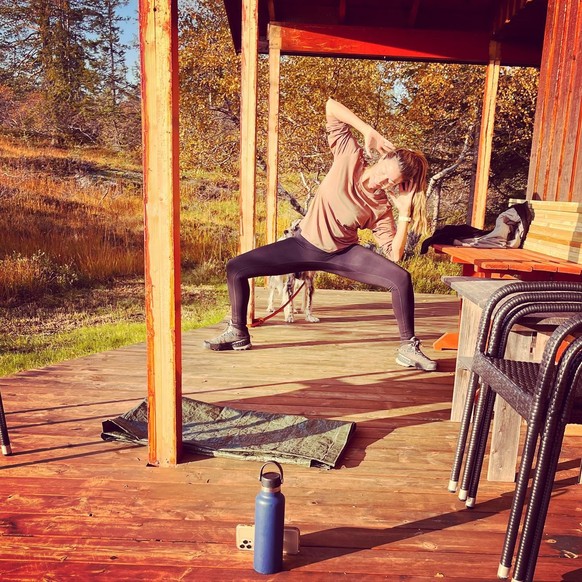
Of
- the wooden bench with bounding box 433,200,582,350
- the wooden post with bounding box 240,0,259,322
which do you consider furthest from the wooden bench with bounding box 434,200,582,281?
the wooden post with bounding box 240,0,259,322

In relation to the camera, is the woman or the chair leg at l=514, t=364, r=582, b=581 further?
the woman

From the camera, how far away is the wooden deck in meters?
1.64

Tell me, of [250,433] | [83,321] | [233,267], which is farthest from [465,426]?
[83,321]

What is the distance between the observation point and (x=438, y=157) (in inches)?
470

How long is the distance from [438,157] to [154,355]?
10803mm

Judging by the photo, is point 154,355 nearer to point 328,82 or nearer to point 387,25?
point 387,25

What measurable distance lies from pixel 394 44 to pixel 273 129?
164 centimetres

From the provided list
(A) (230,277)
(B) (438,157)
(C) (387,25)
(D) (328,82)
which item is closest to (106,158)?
(D) (328,82)

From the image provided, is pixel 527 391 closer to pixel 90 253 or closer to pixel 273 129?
pixel 273 129

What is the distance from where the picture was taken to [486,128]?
559cm

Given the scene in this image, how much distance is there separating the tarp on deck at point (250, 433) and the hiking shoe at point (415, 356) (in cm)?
114

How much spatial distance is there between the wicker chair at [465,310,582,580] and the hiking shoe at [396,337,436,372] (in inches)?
69.2

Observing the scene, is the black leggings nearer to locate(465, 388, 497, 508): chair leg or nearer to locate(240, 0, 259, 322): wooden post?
locate(240, 0, 259, 322): wooden post

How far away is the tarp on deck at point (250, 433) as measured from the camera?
91.8 inches
